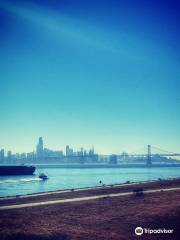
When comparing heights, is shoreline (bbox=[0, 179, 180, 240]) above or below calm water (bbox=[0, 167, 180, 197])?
above

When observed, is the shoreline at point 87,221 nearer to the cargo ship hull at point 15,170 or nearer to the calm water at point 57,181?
the calm water at point 57,181

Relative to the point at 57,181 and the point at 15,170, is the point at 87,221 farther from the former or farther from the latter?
the point at 15,170

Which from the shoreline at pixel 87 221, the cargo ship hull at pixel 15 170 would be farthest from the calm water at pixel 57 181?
the shoreline at pixel 87 221

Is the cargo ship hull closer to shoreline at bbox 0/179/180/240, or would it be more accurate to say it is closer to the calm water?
the calm water

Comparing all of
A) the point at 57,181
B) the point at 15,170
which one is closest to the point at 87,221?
the point at 57,181

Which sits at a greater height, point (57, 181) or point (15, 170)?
point (57, 181)


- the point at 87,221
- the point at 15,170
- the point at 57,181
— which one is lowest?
the point at 15,170

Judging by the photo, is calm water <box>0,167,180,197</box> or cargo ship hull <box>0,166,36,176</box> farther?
cargo ship hull <box>0,166,36,176</box>

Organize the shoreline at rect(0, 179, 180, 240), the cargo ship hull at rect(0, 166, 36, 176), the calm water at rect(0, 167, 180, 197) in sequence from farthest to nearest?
the cargo ship hull at rect(0, 166, 36, 176) → the calm water at rect(0, 167, 180, 197) → the shoreline at rect(0, 179, 180, 240)

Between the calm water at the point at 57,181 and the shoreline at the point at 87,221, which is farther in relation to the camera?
the calm water at the point at 57,181

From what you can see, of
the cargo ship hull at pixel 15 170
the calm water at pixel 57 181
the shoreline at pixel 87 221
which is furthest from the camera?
the cargo ship hull at pixel 15 170

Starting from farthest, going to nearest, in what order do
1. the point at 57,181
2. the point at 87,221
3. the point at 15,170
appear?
1. the point at 15,170
2. the point at 57,181
3. the point at 87,221

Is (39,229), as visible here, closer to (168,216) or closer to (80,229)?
(80,229)

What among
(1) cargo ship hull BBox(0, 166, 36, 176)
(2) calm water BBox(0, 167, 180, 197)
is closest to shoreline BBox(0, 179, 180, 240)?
(2) calm water BBox(0, 167, 180, 197)
